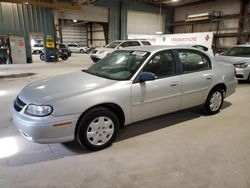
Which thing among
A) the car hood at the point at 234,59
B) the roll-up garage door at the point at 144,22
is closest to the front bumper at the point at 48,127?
the car hood at the point at 234,59

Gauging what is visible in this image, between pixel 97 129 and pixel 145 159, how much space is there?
0.71m

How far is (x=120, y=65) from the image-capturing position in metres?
3.29

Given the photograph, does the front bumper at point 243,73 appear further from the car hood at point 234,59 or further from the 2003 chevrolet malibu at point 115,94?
the 2003 chevrolet malibu at point 115,94

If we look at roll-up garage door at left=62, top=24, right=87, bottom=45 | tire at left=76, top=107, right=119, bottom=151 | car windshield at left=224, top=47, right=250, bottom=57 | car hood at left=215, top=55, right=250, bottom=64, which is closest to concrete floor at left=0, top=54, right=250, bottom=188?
tire at left=76, top=107, right=119, bottom=151

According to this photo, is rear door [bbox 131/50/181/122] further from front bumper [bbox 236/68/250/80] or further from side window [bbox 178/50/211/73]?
front bumper [bbox 236/68/250/80]

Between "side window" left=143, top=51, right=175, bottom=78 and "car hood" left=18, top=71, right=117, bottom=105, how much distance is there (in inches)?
26.3

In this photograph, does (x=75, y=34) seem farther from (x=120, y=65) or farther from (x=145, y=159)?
(x=145, y=159)

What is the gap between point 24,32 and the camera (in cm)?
1442

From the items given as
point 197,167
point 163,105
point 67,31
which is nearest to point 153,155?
point 197,167

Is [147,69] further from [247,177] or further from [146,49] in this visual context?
[247,177]

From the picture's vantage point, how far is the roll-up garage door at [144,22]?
2120 cm

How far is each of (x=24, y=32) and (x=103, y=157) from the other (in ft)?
48.1

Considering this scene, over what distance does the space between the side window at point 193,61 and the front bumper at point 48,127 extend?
6.62 feet

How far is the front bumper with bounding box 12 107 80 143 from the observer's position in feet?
7.50
